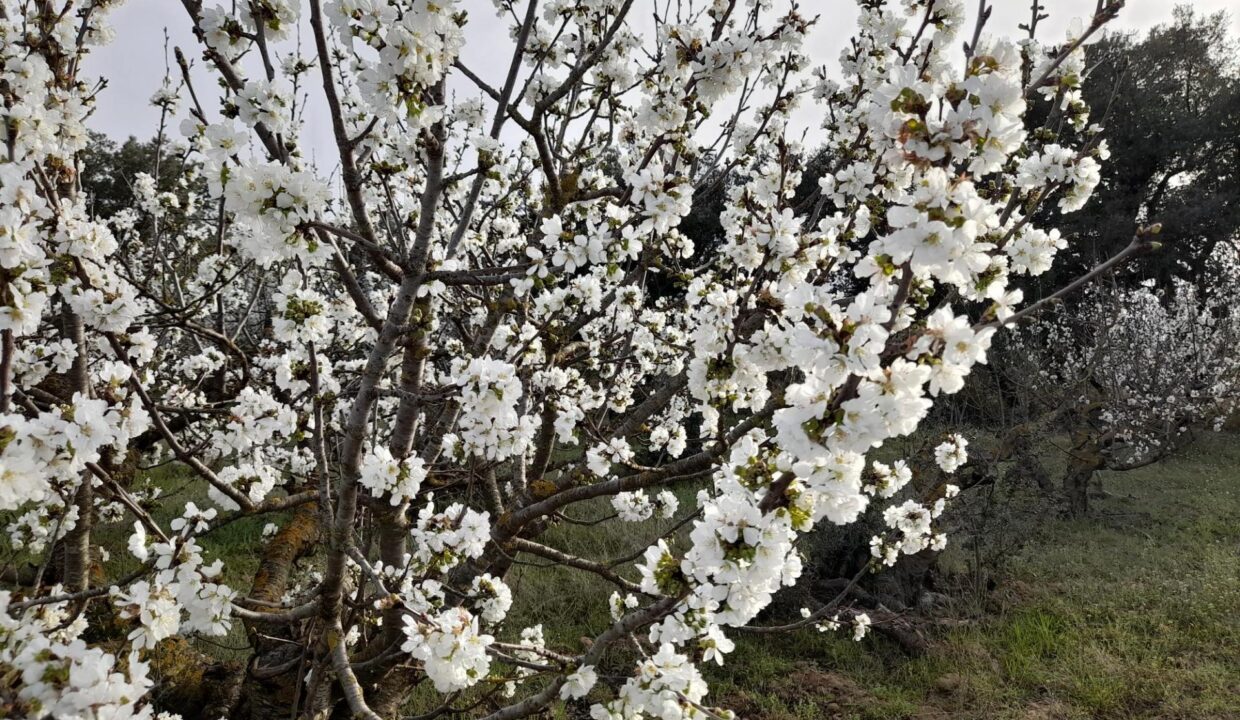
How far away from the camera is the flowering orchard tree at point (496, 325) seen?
1.35 metres

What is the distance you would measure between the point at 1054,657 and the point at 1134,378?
7077 millimetres

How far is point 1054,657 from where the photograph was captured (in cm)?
510

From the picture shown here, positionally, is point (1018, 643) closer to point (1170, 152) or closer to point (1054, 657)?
point (1054, 657)

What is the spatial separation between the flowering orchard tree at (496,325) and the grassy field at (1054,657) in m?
0.81

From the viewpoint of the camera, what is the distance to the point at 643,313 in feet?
13.7

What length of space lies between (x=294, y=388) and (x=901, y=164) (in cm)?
231

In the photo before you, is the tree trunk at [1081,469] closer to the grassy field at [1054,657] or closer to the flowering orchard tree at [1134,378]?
the flowering orchard tree at [1134,378]

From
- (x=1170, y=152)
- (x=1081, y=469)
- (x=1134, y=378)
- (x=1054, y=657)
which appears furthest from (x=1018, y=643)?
(x=1170, y=152)

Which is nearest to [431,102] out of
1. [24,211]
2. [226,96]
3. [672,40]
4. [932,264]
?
[226,96]

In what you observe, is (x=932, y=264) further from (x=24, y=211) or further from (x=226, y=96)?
(x=226, y=96)

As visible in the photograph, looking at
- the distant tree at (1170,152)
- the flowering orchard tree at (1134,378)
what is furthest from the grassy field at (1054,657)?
the distant tree at (1170,152)

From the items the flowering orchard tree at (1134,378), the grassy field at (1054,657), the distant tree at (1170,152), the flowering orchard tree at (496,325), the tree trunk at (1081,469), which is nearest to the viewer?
the flowering orchard tree at (496,325)

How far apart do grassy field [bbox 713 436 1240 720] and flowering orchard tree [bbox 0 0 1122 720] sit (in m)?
0.81

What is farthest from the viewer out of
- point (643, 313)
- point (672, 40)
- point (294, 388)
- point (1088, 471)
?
point (1088, 471)
